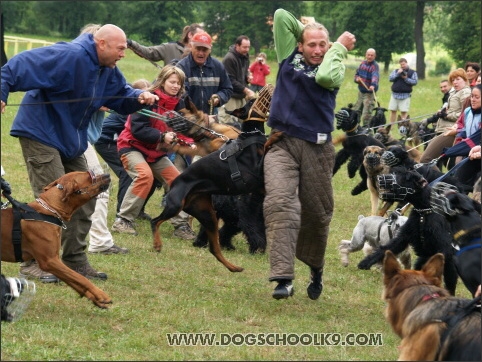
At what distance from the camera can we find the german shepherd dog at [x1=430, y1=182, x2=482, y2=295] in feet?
17.6

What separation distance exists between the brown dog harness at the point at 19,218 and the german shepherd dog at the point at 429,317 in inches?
106

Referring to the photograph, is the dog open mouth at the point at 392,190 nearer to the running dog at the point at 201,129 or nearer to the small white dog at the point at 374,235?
the small white dog at the point at 374,235

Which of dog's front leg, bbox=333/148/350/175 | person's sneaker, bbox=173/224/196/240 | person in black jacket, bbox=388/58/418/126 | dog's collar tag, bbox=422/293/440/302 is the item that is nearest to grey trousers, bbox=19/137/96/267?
person's sneaker, bbox=173/224/196/240

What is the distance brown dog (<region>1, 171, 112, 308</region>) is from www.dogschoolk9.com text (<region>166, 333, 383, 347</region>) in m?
0.80

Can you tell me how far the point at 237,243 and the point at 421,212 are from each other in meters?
3.00

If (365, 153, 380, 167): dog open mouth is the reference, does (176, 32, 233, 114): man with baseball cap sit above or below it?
above

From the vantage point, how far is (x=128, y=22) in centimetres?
3506

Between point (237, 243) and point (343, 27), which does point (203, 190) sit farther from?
point (343, 27)

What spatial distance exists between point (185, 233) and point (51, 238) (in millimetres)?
3790

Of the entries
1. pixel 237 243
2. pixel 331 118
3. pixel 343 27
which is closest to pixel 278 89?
pixel 331 118

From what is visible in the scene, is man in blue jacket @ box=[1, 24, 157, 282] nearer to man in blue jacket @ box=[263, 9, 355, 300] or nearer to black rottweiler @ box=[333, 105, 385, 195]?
man in blue jacket @ box=[263, 9, 355, 300]

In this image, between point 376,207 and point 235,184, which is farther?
point 376,207

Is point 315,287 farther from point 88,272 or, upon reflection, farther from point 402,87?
point 402,87

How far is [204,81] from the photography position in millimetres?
10609
